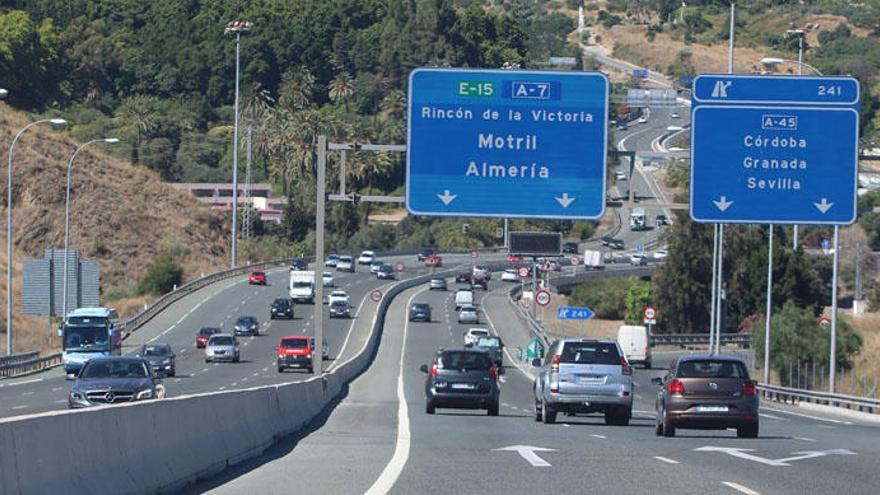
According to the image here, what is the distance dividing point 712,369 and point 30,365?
39699 mm

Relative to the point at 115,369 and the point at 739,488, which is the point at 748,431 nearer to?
the point at 739,488

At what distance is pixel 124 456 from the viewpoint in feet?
43.9

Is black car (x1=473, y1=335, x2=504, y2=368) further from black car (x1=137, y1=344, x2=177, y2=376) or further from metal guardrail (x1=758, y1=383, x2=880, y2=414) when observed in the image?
black car (x1=137, y1=344, x2=177, y2=376)

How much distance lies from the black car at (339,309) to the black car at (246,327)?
801cm

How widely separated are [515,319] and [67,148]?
4077cm

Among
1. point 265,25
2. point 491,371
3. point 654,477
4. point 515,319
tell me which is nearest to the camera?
point 654,477

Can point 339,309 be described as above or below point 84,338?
below

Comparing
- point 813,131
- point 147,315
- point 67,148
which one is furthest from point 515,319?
point 813,131

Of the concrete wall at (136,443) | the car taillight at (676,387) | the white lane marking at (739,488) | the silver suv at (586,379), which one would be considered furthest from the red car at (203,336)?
the white lane marking at (739,488)

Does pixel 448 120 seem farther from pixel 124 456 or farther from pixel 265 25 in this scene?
pixel 265 25

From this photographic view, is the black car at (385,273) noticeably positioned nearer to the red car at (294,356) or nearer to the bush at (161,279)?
the bush at (161,279)

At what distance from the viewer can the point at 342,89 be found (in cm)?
16712

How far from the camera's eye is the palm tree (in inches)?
6575

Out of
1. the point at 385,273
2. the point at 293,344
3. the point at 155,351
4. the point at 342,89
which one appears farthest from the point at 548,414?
the point at 342,89
